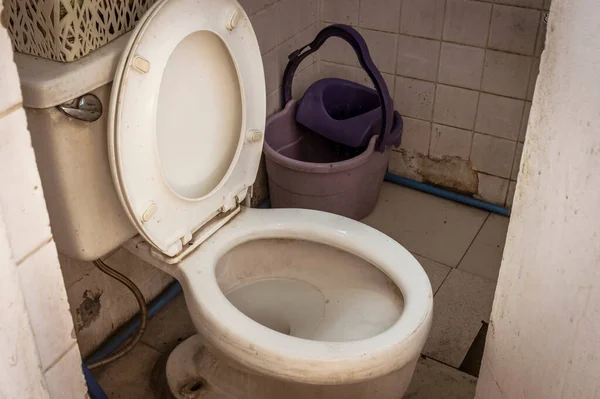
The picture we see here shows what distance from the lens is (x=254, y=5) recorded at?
5.13 feet

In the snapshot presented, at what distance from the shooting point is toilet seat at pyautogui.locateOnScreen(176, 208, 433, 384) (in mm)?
974

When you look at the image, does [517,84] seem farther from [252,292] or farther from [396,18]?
[252,292]

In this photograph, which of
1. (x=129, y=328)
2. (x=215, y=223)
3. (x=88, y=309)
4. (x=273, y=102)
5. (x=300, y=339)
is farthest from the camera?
(x=273, y=102)

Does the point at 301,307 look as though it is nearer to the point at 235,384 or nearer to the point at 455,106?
the point at 235,384

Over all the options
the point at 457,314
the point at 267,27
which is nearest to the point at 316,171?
the point at 267,27

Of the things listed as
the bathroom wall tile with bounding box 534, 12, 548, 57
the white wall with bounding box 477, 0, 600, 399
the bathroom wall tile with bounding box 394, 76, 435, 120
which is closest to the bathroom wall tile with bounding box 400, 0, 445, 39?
the bathroom wall tile with bounding box 394, 76, 435, 120

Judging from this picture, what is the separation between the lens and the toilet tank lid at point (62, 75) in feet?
2.83

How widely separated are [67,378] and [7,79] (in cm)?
33

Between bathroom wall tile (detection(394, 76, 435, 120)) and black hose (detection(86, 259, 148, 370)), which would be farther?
bathroom wall tile (detection(394, 76, 435, 120))

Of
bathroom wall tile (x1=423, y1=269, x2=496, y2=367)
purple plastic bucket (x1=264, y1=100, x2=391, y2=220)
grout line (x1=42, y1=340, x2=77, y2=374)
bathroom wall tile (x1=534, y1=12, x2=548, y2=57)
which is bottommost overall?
bathroom wall tile (x1=423, y1=269, x2=496, y2=367)

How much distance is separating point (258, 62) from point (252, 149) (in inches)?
6.5

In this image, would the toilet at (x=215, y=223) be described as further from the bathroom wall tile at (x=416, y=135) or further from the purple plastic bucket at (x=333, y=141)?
the bathroom wall tile at (x=416, y=135)

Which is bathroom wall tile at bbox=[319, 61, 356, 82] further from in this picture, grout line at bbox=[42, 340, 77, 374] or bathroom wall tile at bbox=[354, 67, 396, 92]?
grout line at bbox=[42, 340, 77, 374]

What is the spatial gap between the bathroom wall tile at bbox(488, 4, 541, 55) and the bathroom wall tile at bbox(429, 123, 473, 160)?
0.88 ft
